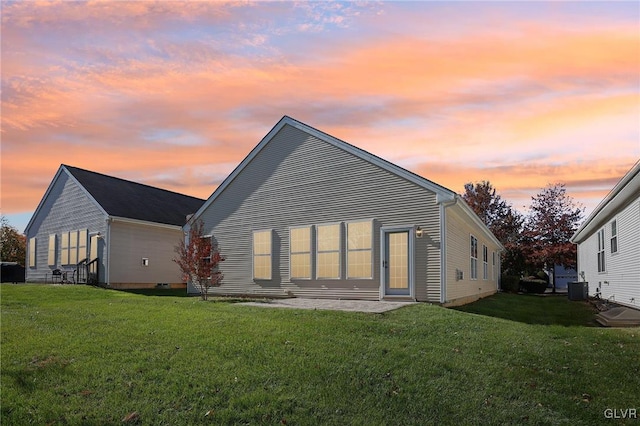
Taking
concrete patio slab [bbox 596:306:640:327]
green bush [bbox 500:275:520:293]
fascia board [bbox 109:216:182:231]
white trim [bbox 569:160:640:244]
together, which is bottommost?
green bush [bbox 500:275:520:293]

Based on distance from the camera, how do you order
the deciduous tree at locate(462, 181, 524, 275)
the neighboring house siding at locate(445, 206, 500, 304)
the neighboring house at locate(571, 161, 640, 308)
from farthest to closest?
the deciduous tree at locate(462, 181, 524, 275) < the neighboring house siding at locate(445, 206, 500, 304) < the neighboring house at locate(571, 161, 640, 308)

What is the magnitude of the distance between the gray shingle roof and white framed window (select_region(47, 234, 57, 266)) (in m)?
3.91

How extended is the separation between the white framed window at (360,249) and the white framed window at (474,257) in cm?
602

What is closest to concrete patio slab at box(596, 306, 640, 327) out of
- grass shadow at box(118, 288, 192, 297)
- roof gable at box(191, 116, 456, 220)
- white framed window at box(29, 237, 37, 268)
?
roof gable at box(191, 116, 456, 220)

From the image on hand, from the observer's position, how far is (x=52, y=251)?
89.6ft

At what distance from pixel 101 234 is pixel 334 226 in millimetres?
14189

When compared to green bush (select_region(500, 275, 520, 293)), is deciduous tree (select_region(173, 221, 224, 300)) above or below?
above

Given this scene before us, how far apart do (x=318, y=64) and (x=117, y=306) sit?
839 centimetres

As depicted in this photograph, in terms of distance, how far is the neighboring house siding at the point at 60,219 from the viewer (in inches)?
988

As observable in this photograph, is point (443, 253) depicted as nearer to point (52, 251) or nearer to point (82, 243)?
point (82, 243)

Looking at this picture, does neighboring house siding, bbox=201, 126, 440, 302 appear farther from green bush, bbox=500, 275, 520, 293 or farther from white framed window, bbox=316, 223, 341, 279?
green bush, bbox=500, 275, 520, 293

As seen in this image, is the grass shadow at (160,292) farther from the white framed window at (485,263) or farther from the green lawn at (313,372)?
the white framed window at (485,263)

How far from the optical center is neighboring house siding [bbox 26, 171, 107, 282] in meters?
25.1

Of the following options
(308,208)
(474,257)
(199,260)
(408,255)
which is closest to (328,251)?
(308,208)
